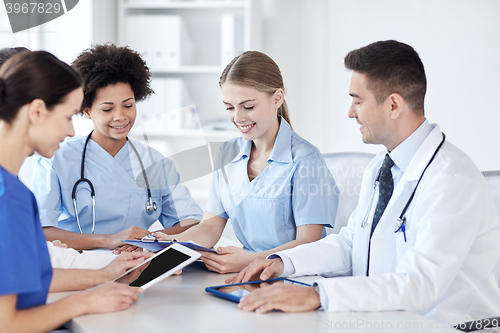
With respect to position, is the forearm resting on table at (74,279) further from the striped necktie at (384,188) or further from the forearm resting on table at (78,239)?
the striped necktie at (384,188)

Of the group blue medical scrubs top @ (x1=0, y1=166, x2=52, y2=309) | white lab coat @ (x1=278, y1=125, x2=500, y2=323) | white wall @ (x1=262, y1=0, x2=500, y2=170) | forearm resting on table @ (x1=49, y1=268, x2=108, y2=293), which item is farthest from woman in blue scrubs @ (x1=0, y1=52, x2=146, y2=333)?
white wall @ (x1=262, y1=0, x2=500, y2=170)

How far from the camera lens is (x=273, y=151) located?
1626 mm

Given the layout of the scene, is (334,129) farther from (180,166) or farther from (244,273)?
(244,273)

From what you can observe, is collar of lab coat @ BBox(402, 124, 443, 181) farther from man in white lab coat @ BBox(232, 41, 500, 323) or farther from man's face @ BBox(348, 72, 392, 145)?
man's face @ BBox(348, 72, 392, 145)

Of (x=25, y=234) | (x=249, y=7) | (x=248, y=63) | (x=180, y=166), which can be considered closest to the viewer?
(x=25, y=234)

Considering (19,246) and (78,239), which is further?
(78,239)

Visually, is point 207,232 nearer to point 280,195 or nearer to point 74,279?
point 280,195

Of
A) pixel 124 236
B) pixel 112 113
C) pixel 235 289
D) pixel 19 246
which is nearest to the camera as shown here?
pixel 19 246

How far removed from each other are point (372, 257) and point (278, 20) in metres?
2.33

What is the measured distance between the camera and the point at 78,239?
5.18 feet

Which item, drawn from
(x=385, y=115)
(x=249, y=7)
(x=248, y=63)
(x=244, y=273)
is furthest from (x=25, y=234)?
(x=249, y=7)

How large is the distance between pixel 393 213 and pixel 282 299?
391mm

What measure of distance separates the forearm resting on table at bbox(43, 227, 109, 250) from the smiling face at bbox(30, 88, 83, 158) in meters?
0.68

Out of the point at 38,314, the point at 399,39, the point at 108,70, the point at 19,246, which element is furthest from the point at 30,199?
the point at 399,39
